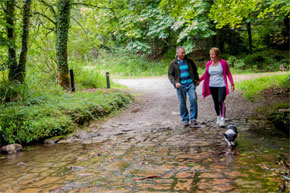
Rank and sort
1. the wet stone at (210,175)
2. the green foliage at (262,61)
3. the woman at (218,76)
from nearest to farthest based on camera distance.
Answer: the wet stone at (210,175)
the woman at (218,76)
the green foliage at (262,61)

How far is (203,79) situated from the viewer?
6953 millimetres

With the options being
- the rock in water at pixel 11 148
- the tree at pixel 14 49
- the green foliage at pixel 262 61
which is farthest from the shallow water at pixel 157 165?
the green foliage at pixel 262 61

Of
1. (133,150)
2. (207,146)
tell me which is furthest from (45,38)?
(207,146)

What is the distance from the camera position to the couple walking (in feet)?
21.1


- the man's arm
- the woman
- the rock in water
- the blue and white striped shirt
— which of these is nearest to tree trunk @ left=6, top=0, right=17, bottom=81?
the rock in water

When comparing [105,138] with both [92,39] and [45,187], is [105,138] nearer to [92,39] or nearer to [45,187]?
[45,187]

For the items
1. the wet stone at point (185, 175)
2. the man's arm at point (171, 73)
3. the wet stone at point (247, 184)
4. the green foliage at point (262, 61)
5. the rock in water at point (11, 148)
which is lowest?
the rock in water at point (11, 148)

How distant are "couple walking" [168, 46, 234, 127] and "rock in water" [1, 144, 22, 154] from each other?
4.04 meters

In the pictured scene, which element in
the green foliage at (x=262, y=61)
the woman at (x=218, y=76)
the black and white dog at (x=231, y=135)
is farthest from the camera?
the green foliage at (x=262, y=61)

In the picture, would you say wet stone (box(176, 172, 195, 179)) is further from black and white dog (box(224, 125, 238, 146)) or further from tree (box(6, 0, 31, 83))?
tree (box(6, 0, 31, 83))

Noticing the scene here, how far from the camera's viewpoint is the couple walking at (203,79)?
6.43 metres

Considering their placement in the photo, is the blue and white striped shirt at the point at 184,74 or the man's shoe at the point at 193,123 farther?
the man's shoe at the point at 193,123

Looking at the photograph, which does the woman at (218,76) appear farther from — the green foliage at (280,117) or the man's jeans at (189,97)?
the green foliage at (280,117)

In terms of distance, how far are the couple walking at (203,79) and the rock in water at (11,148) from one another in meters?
4.04
